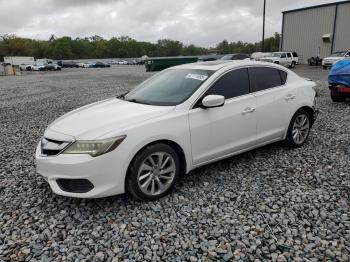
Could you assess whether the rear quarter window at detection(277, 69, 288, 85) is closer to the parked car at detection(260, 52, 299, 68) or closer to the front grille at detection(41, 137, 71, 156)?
the front grille at detection(41, 137, 71, 156)

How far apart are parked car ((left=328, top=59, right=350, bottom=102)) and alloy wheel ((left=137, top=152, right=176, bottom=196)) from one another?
708 centimetres

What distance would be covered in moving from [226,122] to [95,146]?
1757 mm

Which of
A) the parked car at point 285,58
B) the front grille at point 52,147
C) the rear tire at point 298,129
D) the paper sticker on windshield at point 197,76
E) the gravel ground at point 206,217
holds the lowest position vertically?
the parked car at point 285,58

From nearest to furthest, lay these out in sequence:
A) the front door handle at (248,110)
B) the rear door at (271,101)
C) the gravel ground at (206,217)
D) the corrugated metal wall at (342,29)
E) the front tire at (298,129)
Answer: the gravel ground at (206,217) < the front door handle at (248,110) < the rear door at (271,101) < the front tire at (298,129) < the corrugated metal wall at (342,29)

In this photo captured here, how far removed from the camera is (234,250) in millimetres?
2859

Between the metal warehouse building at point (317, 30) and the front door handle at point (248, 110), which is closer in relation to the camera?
the front door handle at point (248, 110)

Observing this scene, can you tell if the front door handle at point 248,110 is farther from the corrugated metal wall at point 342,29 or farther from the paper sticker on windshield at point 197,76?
the corrugated metal wall at point 342,29

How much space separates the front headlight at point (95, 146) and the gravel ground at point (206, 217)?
2.43 feet

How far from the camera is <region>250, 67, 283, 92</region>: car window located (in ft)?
15.3

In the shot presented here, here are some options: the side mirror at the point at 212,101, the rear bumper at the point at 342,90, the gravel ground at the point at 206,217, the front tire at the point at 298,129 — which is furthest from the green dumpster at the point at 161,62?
the side mirror at the point at 212,101

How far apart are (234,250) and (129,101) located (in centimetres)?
247

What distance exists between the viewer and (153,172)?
144 inches

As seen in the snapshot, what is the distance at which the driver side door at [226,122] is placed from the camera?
3.92 meters

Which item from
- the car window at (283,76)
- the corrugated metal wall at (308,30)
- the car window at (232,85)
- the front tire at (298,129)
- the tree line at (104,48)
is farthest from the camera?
the tree line at (104,48)
